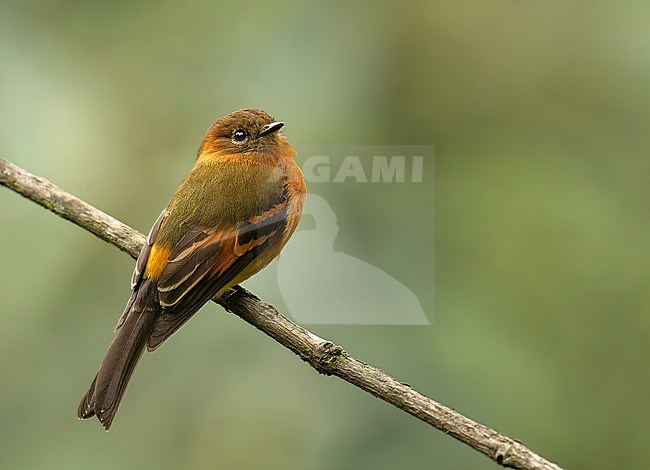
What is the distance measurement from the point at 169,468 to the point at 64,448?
0.34 meters

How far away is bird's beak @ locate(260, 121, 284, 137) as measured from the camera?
10.2ft

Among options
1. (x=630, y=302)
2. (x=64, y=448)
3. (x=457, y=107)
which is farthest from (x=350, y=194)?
(x=64, y=448)

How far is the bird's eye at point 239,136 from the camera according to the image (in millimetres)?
3279

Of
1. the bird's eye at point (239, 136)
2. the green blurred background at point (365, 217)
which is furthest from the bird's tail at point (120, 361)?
the bird's eye at point (239, 136)

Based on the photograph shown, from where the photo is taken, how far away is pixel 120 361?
2.83m

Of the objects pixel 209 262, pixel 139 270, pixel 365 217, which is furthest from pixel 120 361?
pixel 365 217

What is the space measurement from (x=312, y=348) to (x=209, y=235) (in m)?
0.62

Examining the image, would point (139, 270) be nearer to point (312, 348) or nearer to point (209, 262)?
point (209, 262)

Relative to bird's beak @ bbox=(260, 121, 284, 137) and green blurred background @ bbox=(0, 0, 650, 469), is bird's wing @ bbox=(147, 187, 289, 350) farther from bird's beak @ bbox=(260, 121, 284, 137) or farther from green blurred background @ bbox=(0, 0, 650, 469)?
bird's beak @ bbox=(260, 121, 284, 137)

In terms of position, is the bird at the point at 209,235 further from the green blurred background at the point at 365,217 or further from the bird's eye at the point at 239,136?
the green blurred background at the point at 365,217

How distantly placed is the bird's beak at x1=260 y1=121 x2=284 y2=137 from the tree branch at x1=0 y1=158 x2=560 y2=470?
1.84 ft

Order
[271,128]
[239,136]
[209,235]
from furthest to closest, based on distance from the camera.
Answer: [239,136]
[271,128]
[209,235]

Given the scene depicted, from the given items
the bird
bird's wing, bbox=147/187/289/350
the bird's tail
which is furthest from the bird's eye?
the bird's tail

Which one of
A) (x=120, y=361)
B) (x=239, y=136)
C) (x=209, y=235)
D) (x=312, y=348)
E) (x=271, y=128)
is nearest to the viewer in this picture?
(x=312, y=348)
